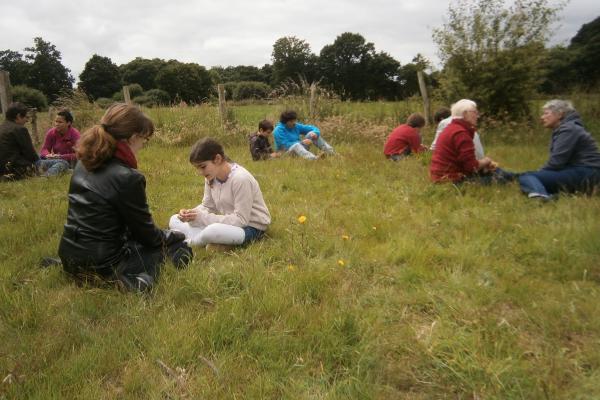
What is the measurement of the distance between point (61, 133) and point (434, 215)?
7166 mm

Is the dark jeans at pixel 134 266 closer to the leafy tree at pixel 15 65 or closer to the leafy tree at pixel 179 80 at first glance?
the leafy tree at pixel 179 80

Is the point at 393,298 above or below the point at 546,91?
below

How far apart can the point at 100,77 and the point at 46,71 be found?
6.85 m

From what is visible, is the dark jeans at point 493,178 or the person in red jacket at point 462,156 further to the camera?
the dark jeans at point 493,178

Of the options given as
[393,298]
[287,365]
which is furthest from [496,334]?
[287,365]

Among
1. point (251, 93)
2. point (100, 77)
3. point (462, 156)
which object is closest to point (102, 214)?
point (462, 156)

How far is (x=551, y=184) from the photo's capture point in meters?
4.94

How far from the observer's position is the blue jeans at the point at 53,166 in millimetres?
6970

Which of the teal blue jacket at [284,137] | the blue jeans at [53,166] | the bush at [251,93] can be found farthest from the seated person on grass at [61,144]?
the bush at [251,93]

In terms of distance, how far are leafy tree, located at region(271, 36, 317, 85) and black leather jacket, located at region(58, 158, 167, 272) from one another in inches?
2486

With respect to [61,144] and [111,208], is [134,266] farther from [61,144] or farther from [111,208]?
[61,144]

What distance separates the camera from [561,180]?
4910 mm

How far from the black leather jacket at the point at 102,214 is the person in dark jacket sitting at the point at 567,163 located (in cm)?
438

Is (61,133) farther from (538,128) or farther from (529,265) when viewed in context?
(538,128)
